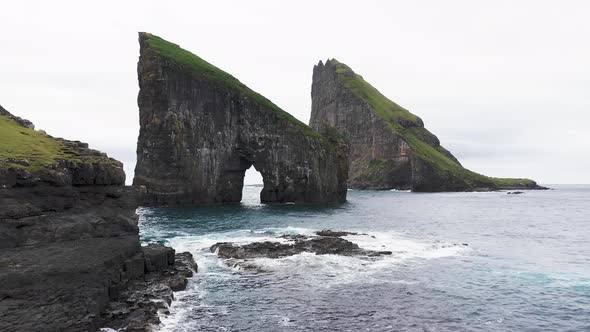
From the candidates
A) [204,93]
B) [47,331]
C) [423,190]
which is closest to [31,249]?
[47,331]

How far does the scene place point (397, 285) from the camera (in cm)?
3092

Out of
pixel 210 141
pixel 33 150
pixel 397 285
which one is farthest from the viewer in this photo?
pixel 210 141

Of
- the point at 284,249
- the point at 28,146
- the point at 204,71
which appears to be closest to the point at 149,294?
the point at 28,146

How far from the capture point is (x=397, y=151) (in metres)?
197

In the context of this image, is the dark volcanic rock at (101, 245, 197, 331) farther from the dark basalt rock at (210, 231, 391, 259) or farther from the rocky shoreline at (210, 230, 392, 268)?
the dark basalt rock at (210, 231, 391, 259)

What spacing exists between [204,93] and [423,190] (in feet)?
411

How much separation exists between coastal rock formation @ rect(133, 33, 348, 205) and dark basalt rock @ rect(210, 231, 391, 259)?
52.2 metres

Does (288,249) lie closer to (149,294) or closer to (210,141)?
(149,294)

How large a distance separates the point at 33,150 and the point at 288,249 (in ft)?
79.8

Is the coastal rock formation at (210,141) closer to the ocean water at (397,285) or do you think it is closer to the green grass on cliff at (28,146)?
the ocean water at (397,285)

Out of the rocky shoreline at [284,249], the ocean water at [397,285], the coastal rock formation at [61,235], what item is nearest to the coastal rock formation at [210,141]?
the ocean water at [397,285]

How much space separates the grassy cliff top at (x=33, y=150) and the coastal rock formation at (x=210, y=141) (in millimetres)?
51560

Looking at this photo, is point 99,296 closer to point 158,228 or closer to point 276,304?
point 276,304

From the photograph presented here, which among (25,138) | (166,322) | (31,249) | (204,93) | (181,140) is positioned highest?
(204,93)
